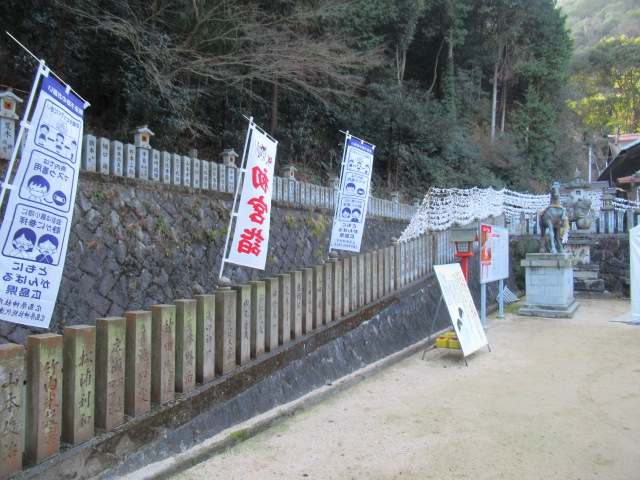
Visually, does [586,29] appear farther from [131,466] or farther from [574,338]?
[131,466]

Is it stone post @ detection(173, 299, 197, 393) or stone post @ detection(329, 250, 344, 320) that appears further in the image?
stone post @ detection(329, 250, 344, 320)

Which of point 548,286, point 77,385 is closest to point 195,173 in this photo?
point 77,385

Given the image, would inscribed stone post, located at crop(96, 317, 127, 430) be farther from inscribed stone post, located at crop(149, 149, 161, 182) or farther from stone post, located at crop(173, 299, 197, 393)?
inscribed stone post, located at crop(149, 149, 161, 182)

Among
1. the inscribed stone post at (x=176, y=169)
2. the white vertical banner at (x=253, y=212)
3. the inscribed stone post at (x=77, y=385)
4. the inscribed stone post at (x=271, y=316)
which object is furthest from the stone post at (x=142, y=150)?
the inscribed stone post at (x=77, y=385)

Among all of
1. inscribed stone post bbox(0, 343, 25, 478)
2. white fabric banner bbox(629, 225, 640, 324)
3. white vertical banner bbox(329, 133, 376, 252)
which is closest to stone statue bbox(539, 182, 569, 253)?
white fabric banner bbox(629, 225, 640, 324)

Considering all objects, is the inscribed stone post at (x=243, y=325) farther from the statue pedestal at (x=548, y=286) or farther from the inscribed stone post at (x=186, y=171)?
the statue pedestal at (x=548, y=286)

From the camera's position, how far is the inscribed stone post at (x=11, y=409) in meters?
2.10

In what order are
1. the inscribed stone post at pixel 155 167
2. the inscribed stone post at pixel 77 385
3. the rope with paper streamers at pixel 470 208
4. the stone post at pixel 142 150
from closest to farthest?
the inscribed stone post at pixel 77 385, the stone post at pixel 142 150, the inscribed stone post at pixel 155 167, the rope with paper streamers at pixel 470 208

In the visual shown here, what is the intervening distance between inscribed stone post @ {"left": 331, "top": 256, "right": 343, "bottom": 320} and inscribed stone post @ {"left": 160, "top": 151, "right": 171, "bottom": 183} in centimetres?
353

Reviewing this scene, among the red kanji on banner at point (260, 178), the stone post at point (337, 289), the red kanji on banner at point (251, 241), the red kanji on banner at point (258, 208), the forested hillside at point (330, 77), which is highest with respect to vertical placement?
the forested hillside at point (330, 77)

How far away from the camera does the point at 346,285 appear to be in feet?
16.9

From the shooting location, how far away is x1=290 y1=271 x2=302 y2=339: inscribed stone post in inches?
169

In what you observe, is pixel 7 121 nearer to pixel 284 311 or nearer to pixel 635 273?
pixel 284 311

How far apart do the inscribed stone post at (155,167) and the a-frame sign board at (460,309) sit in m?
4.53
